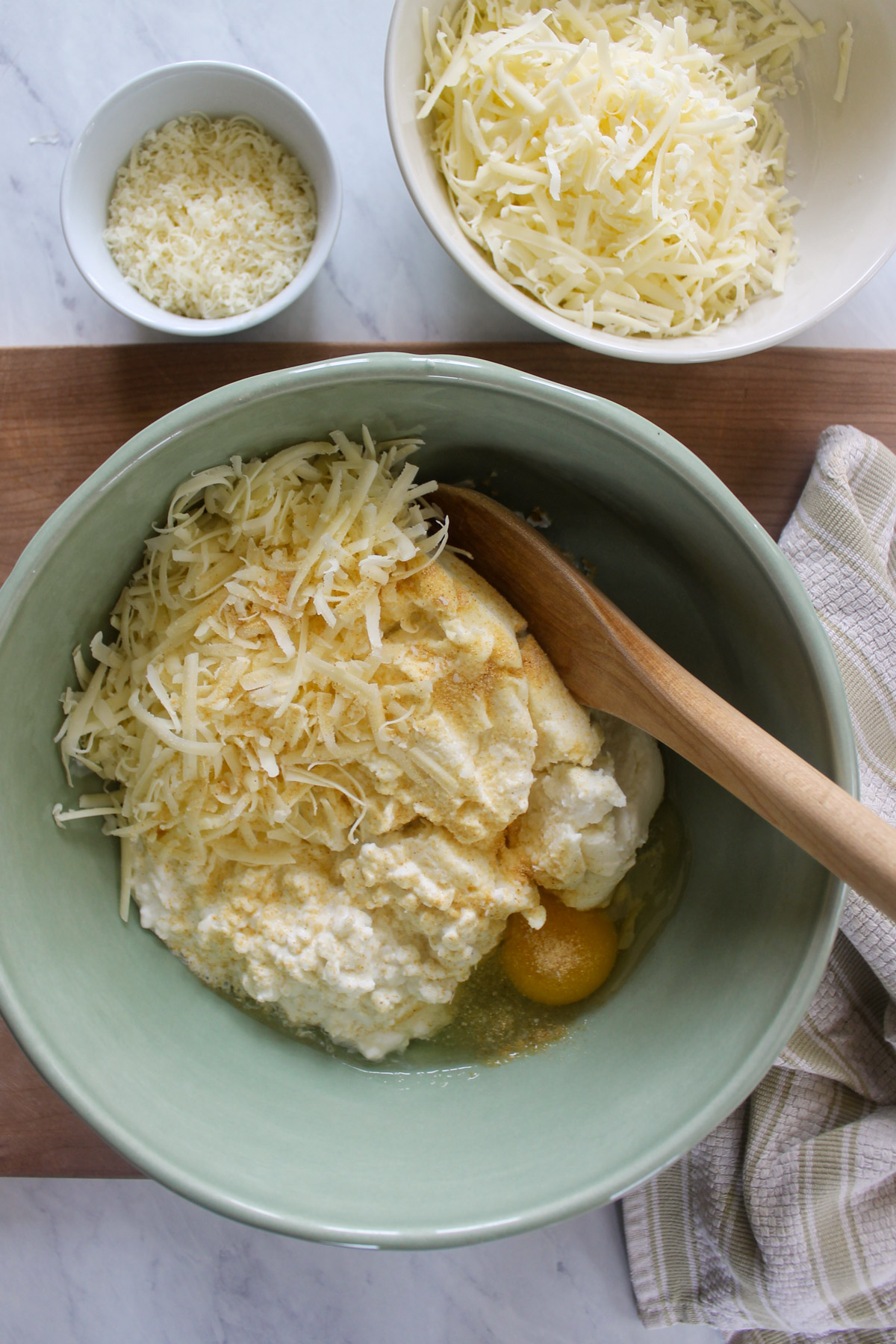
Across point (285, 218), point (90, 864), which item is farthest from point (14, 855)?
point (285, 218)

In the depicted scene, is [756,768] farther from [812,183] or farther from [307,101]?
[307,101]

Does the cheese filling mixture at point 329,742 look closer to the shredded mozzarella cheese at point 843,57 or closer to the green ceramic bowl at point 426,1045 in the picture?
the green ceramic bowl at point 426,1045

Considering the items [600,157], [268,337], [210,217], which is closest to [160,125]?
[210,217]

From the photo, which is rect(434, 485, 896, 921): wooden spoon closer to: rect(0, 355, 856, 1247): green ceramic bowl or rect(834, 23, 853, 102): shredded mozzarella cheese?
rect(0, 355, 856, 1247): green ceramic bowl

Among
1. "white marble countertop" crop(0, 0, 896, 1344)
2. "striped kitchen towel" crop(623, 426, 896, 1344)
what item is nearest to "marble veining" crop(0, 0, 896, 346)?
"white marble countertop" crop(0, 0, 896, 1344)

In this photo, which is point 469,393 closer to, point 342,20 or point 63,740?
point 63,740

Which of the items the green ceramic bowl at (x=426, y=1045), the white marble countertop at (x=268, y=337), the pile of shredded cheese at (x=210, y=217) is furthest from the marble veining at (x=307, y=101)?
the green ceramic bowl at (x=426, y=1045)

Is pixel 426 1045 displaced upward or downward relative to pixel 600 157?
downward
